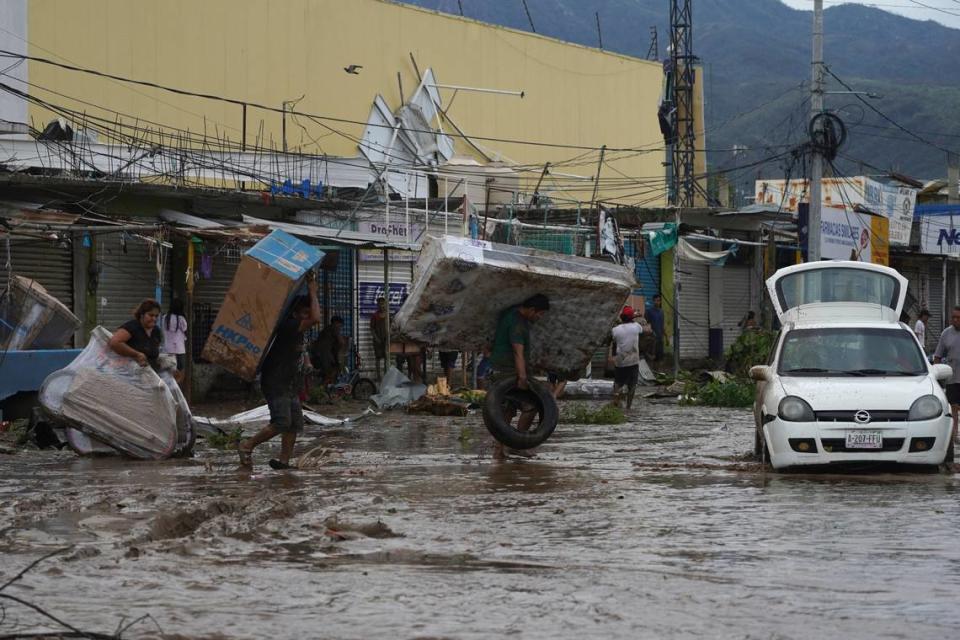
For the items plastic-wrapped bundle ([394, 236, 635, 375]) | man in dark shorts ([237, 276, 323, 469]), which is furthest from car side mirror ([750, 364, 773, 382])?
man in dark shorts ([237, 276, 323, 469])

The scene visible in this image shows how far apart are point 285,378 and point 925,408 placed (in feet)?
18.5

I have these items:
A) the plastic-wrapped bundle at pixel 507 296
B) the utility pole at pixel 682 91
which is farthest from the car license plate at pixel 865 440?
the utility pole at pixel 682 91

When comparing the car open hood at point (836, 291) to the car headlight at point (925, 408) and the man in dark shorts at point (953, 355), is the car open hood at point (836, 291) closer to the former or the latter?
the man in dark shorts at point (953, 355)

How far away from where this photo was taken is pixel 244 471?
41.4 ft

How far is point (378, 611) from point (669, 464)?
7.49 metres

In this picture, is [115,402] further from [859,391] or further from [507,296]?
[859,391]

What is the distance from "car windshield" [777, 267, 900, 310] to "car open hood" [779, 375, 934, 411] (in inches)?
102

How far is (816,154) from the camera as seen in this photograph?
30109 mm

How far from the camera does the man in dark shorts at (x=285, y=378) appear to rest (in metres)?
12.7

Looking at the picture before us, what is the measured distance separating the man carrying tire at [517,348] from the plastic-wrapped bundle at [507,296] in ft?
0.94

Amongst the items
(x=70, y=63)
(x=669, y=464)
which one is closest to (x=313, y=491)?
(x=669, y=464)

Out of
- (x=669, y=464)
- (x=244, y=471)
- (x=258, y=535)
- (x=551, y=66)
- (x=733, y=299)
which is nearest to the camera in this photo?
(x=258, y=535)

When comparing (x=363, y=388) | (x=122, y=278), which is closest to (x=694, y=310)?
(x=363, y=388)

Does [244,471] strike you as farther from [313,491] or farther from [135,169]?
[135,169]
